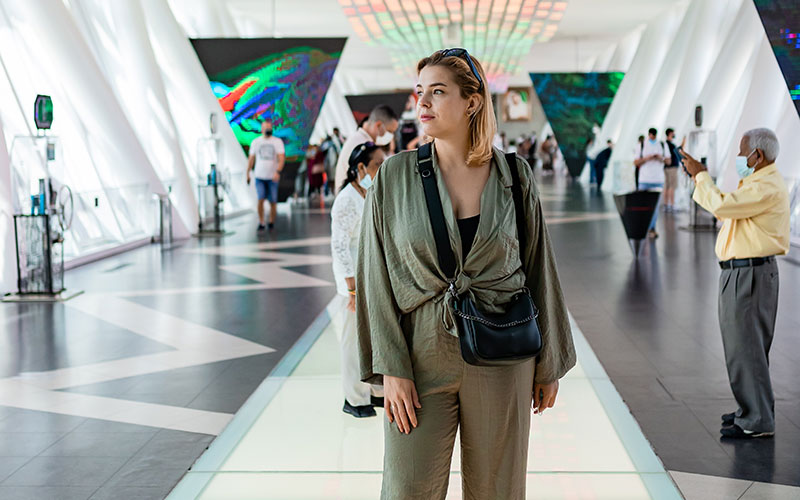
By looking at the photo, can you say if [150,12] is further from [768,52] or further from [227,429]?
[227,429]

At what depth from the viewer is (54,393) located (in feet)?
16.6

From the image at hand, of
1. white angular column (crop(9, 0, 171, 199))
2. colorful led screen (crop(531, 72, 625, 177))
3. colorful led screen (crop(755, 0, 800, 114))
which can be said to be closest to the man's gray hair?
colorful led screen (crop(755, 0, 800, 114))

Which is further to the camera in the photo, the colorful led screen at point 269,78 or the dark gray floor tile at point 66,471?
the colorful led screen at point 269,78

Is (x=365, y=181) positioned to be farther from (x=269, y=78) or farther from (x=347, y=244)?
(x=269, y=78)

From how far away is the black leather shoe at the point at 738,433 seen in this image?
13.6 ft

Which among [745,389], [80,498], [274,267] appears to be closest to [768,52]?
[274,267]

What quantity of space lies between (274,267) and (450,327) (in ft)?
27.2

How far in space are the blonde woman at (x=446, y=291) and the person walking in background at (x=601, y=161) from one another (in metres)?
24.8

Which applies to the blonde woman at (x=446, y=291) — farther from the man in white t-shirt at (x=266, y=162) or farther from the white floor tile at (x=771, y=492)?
the man in white t-shirt at (x=266, y=162)

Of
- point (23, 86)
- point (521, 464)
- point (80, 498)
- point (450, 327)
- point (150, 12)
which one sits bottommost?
point (80, 498)

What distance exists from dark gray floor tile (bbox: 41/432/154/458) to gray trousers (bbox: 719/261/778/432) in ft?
9.25

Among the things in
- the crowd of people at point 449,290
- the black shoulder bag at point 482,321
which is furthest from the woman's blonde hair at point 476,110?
the black shoulder bag at point 482,321

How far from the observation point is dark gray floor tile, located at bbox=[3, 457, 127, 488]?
369cm

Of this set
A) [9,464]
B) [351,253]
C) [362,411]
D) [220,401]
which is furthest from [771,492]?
[9,464]
